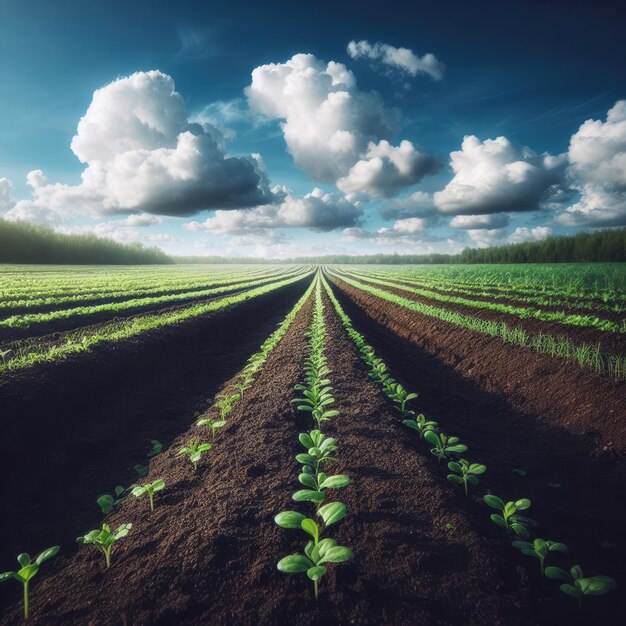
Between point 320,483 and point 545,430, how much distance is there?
3934mm

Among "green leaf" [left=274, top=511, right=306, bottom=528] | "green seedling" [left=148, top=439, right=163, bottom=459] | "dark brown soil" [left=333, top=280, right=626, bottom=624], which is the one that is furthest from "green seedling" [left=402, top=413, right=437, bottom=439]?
"green seedling" [left=148, top=439, right=163, bottom=459]

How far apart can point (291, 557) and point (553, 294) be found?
14.4 m

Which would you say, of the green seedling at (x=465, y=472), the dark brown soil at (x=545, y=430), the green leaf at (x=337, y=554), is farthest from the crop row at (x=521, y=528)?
the green leaf at (x=337, y=554)

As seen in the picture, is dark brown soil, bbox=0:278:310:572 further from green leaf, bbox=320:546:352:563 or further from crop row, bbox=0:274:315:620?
green leaf, bbox=320:546:352:563

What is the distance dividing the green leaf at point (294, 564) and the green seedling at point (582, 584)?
4.47 ft

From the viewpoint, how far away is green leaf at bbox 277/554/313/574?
1886 mm

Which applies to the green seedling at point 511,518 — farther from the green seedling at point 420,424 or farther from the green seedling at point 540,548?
the green seedling at point 420,424

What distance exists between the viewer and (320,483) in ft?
8.87

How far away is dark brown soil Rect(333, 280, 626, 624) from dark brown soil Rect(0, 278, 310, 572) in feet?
13.2

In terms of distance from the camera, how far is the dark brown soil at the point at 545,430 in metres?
2.81

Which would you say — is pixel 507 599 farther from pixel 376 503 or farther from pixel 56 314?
pixel 56 314

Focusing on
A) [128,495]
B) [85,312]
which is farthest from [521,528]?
[85,312]

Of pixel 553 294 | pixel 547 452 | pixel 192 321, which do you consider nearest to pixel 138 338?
pixel 192 321

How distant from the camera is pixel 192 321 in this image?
10.6 metres
